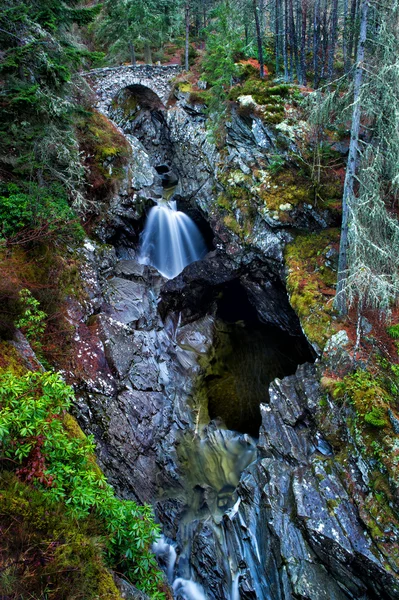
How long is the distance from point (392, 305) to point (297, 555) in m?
7.57

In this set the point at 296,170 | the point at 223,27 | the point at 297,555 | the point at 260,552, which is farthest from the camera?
the point at 223,27

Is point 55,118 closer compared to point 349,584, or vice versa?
point 349,584

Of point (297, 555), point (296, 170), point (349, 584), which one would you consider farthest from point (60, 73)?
point (349, 584)

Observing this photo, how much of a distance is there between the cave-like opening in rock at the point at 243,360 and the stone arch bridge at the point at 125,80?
42.6ft

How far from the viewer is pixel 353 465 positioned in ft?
27.2

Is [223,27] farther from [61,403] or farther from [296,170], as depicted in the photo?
Result: [61,403]

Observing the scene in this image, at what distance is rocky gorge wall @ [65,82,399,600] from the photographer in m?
8.01

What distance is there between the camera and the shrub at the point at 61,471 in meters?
4.64

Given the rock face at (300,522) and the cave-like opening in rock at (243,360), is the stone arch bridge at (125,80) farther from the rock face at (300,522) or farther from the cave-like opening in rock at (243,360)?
the rock face at (300,522)

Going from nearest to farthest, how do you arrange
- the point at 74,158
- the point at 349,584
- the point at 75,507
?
the point at 75,507
the point at 349,584
the point at 74,158

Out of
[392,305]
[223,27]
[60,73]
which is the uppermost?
[223,27]

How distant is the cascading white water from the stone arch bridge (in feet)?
24.2

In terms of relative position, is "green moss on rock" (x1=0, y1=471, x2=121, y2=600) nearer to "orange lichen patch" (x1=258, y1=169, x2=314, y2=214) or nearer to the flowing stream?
the flowing stream

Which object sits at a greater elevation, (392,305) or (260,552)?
(392,305)
